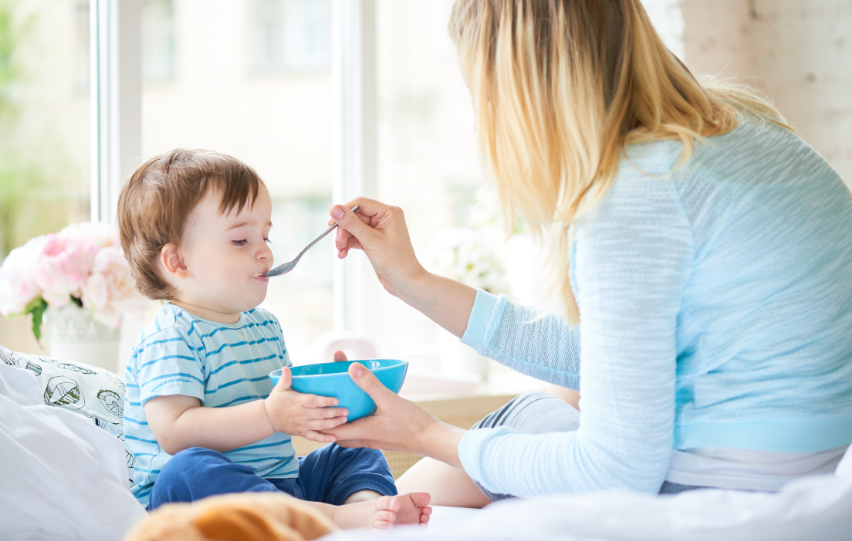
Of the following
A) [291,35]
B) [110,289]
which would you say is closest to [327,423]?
[110,289]

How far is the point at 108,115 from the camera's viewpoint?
2021 mm

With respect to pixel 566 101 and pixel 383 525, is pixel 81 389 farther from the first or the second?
pixel 566 101

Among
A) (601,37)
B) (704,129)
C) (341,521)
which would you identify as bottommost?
(341,521)

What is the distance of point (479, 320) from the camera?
1313 mm

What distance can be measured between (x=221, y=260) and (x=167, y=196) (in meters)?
0.14

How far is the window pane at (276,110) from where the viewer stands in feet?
7.45

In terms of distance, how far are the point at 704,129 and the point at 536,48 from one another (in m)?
0.24

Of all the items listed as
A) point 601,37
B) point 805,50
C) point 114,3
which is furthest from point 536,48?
point 805,50

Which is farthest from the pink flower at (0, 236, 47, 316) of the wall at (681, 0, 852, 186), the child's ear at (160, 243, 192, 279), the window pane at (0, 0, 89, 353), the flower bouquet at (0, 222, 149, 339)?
the wall at (681, 0, 852, 186)

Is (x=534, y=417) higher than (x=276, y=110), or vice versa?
(x=276, y=110)

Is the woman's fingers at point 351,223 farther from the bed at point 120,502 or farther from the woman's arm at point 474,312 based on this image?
the bed at point 120,502

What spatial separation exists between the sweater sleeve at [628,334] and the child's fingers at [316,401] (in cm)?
31

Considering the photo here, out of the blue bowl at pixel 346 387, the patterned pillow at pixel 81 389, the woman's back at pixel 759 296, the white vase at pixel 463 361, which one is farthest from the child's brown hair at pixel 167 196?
the white vase at pixel 463 361

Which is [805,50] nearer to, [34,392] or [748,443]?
[748,443]
